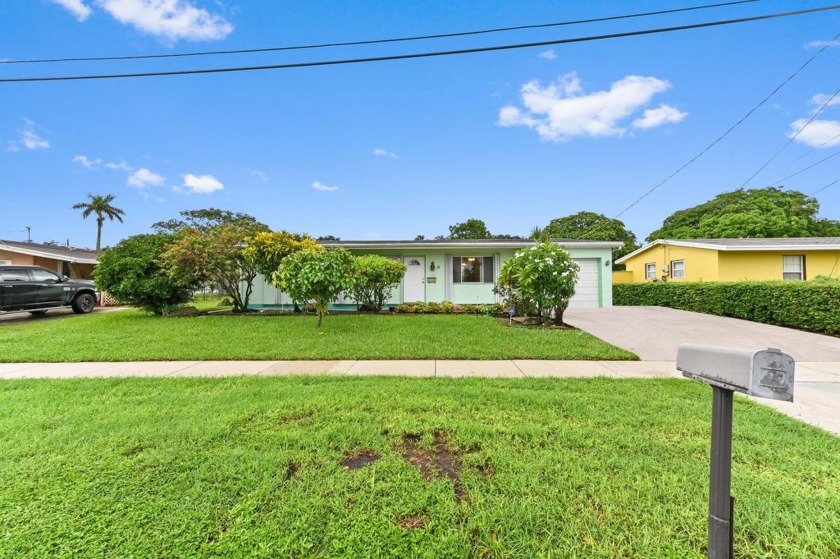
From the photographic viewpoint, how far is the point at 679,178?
581 inches

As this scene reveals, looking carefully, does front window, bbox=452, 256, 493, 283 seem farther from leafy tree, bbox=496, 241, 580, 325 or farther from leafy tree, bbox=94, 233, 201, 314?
leafy tree, bbox=94, 233, 201, 314

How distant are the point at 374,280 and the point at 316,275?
358 centimetres

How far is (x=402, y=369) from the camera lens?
5.14 meters

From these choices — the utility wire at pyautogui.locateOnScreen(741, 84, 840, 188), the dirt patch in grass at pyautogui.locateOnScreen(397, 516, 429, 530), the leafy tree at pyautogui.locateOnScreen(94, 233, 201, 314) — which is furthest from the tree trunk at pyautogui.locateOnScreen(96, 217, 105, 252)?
the utility wire at pyautogui.locateOnScreen(741, 84, 840, 188)

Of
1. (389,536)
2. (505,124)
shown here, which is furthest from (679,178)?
(389,536)

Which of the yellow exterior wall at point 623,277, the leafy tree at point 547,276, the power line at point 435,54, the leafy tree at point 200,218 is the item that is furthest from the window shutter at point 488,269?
the leafy tree at point 200,218

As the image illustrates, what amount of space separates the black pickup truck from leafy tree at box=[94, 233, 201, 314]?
3.14 meters

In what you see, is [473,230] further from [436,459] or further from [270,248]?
[436,459]

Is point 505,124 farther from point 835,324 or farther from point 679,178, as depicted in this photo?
point 835,324

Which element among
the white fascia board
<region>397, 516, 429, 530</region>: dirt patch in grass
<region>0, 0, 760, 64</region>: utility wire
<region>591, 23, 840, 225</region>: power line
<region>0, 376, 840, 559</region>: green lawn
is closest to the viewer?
<region>0, 376, 840, 559</region>: green lawn

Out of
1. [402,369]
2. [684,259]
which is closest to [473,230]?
[684,259]

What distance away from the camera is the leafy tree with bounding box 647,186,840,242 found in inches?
932

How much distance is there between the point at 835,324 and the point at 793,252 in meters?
9.17

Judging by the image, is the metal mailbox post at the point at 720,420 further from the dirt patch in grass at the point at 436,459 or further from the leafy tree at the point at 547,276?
the leafy tree at the point at 547,276
